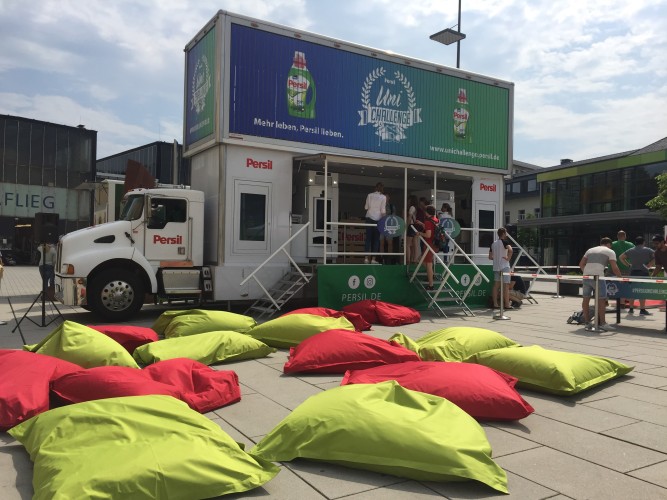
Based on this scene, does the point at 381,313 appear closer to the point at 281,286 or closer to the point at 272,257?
the point at 281,286

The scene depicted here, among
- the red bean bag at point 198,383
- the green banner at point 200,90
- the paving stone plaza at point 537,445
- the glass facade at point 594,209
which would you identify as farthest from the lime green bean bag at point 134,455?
the glass facade at point 594,209

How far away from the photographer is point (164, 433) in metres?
3.33

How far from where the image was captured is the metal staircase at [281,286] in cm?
1081

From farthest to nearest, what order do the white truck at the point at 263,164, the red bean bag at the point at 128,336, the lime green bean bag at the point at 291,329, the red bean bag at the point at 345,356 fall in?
1. the white truck at the point at 263,164
2. the lime green bean bag at the point at 291,329
3. the red bean bag at the point at 128,336
4. the red bean bag at the point at 345,356

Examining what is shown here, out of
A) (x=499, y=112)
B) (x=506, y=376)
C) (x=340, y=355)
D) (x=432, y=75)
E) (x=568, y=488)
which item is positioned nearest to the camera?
(x=568, y=488)

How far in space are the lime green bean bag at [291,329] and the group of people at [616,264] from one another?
5050 millimetres

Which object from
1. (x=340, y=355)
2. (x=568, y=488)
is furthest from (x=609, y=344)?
(x=568, y=488)

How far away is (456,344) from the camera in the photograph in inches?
255

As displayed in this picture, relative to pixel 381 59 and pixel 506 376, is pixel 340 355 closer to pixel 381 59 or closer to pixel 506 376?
pixel 506 376

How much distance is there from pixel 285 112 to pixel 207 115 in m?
1.58

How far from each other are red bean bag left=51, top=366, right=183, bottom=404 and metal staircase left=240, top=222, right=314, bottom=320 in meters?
6.06

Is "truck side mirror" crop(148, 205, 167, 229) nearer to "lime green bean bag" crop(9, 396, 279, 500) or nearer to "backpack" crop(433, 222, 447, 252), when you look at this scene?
"backpack" crop(433, 222, 447, 252)

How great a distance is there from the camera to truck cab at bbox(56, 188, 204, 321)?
401 inches

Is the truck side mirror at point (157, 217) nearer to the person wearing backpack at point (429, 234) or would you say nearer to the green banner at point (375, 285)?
the green banner at point (375, 285)
